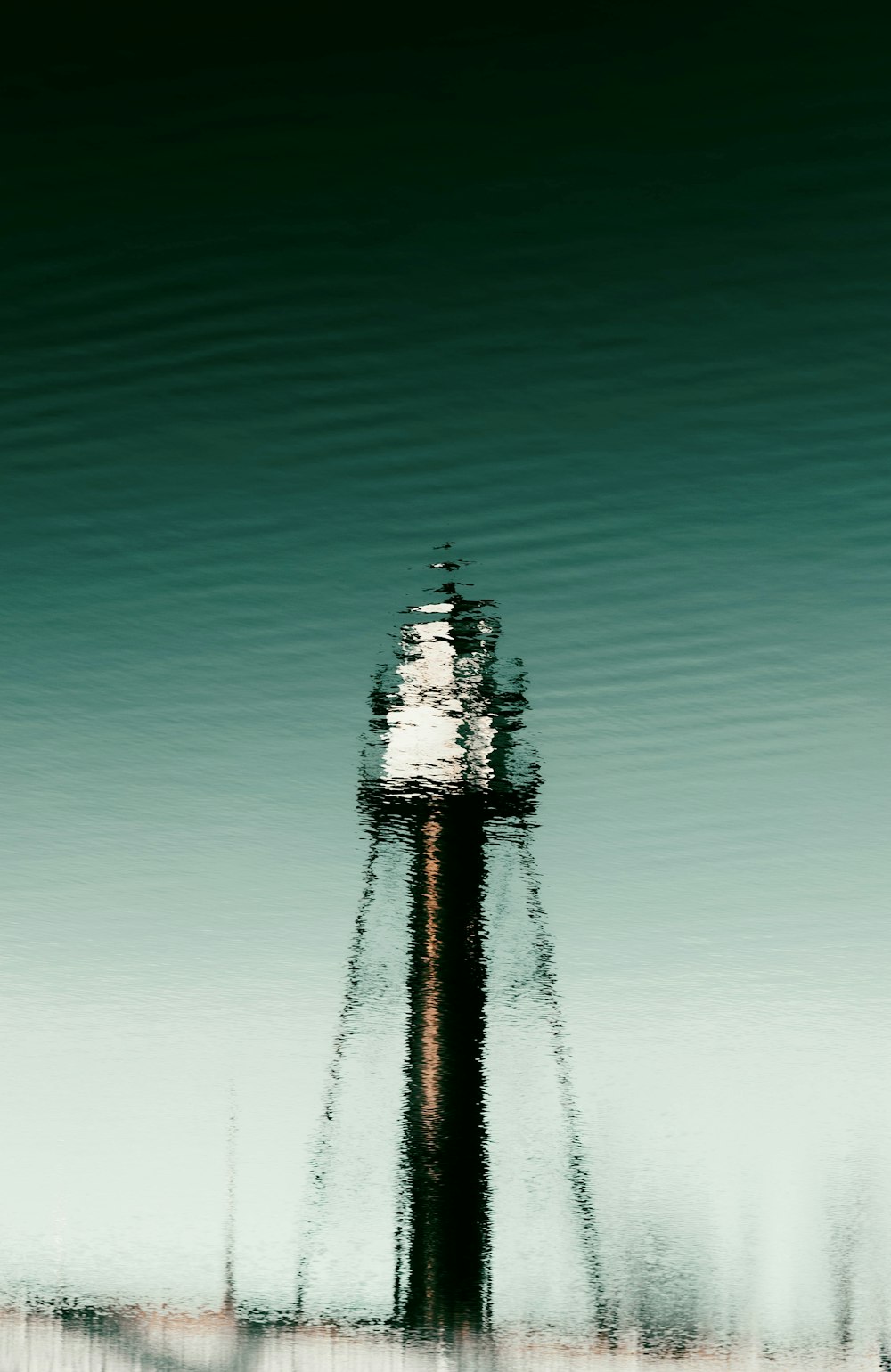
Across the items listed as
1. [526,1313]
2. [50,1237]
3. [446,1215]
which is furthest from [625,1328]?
[50,1237]

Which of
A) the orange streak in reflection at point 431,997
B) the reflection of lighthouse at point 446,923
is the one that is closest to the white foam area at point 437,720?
the reflection of lighthouse at point 446,923

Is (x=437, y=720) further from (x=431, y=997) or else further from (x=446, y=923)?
(x=431, y=997)

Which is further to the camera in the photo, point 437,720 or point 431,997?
point 437,720

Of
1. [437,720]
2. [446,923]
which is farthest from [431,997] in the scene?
[437,720]

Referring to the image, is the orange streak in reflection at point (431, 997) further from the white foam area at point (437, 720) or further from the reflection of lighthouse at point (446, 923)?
the white foam area at point (437, 720)

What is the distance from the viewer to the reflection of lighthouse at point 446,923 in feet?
54.2

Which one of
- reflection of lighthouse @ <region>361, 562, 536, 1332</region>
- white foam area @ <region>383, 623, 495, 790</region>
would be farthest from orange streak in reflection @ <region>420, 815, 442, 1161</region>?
white foam area @ <region>383, 623, 495, 790</region>

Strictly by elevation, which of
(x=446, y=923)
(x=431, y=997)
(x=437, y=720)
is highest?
(x=437, y=720)

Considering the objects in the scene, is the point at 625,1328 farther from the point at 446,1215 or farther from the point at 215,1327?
the point at 215,1327

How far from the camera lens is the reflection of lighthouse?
1653cm

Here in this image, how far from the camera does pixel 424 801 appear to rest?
1833cm

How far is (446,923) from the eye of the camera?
1812cm

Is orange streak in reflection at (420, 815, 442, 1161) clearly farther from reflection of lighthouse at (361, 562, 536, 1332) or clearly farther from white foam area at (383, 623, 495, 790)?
white foam area at (383, 623, 495, 790)

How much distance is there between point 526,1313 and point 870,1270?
680cm
